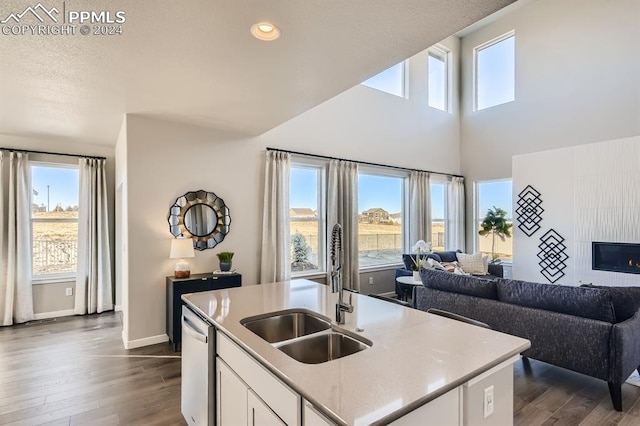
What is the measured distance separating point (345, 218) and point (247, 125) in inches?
90.3

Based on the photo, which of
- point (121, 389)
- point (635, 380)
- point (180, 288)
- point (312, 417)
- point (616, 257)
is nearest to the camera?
point (312, 417)

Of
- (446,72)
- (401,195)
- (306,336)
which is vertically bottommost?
(306,336)

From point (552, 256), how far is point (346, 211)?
3677 mm

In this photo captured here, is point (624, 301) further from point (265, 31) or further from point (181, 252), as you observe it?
point (181, 252)

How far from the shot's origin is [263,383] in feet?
4.43

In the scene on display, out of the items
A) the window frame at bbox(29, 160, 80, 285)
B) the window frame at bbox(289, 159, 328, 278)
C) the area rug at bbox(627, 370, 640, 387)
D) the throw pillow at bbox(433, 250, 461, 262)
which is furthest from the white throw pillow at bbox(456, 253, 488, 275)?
the window frame at bbox(29, 160, 80, 285)

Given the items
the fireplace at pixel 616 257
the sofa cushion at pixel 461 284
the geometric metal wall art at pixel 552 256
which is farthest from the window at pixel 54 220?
the fireplace at pixel 616 257

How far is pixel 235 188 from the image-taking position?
455cm

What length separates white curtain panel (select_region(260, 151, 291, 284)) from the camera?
15.3ft

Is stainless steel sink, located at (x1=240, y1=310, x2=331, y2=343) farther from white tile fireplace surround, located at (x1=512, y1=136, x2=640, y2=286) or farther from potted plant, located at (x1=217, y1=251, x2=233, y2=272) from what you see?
white tile fireplace surround, located at (x1=512, y1=136, x2=640, y2=286)

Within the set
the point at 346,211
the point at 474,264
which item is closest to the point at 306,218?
the point at 346,211

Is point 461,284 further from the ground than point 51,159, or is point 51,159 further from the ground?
point 51,159

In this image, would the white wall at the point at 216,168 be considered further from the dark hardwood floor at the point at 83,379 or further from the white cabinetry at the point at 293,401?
the white cabinetry at the point at 293,401

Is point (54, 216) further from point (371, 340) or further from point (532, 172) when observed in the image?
point (532, 172)
